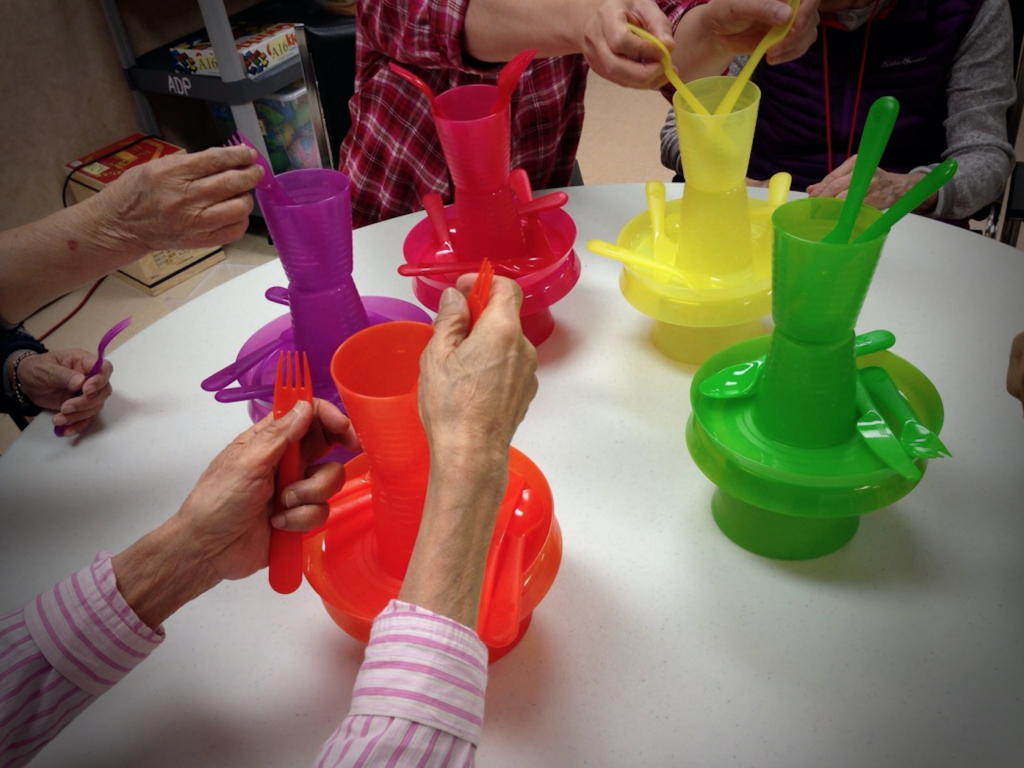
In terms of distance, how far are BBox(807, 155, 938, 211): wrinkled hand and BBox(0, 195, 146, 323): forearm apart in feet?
3.42

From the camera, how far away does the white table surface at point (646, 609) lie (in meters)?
0.70

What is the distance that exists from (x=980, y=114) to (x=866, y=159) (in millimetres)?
1007

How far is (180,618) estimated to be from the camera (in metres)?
0.84

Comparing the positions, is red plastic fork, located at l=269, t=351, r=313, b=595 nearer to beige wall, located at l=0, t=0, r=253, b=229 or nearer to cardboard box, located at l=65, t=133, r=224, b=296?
cardboard box, located at l=65, t=133, r=224, b=296

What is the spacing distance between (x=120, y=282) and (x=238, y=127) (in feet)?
2.26

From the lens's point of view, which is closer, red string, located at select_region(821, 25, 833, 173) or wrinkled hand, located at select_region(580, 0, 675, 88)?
wrinkled hand, located at select_region(580, 0, 675, 88)

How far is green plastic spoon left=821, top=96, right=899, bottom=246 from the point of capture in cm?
67

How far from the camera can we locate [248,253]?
2943 mm

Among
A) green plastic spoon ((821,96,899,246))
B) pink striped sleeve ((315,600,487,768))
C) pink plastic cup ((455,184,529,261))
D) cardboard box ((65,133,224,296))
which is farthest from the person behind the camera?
cardboard box ((65,133,224,296))

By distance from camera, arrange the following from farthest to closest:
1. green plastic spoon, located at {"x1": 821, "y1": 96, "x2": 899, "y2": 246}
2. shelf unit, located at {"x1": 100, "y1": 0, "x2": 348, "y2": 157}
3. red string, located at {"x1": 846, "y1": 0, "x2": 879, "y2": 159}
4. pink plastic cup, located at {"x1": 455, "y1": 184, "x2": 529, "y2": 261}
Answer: shelf unit, located at {"x1": 100, "y1": 0, "x2": 348, "y2": 157} → red string, located at {"x1": 846, "y1": 0, "x2": 879, "y2": 159} → pink plastic cup, located at {"x1": 455, "y1": 184, "x2": 529, "y2": 261} → green plastic spoon, located at {"x1": 821, "y1": 96, "x2": 899, "y2": 246}

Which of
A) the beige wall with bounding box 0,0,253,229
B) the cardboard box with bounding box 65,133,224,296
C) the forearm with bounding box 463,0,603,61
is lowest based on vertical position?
the cardboard box with bounding box 65,133,224,296

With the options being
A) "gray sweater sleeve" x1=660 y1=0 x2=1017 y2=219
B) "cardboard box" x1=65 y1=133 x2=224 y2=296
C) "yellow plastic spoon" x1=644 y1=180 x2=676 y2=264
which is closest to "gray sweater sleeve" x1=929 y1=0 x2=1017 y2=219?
"gray sweater sleeve" x1=660 y1=0 x2=1017 y2=219

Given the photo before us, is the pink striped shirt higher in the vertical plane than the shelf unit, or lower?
higher

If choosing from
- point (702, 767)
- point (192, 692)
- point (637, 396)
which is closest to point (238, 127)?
point (637, 396)
